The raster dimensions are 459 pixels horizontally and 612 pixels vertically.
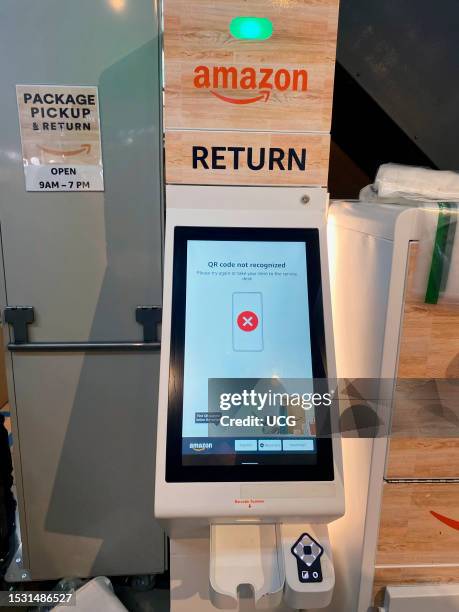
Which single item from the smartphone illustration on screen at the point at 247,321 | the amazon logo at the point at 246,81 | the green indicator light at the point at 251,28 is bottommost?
the smartphone illustration on screen at the point at 247,321

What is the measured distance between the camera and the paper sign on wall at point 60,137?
1.54 meters

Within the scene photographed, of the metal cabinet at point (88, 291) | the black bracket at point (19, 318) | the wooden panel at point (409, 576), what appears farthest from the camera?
the black bracket at point (19, 318)

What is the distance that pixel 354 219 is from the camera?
41.6 inches

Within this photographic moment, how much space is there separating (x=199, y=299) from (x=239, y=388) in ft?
0.75

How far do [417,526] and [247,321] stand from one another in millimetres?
597

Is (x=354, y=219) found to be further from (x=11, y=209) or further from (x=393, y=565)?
(x=11, y=209)

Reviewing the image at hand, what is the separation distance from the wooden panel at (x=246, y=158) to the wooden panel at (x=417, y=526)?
2.55 feet

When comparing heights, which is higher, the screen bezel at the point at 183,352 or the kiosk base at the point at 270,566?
the screen bezel at the point at 183,352

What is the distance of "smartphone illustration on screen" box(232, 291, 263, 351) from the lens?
103 centimetres

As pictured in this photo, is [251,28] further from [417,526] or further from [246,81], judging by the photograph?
[417,526]

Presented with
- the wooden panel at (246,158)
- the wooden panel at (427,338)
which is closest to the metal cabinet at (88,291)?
the wooden panel at (246,158)

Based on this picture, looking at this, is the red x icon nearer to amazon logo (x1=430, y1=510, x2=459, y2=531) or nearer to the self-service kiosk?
the self-service kiosk

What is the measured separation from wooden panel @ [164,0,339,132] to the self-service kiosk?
17 cm

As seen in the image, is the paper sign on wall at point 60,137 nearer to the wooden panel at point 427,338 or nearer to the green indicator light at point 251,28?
the green indicator light at point 251,28
